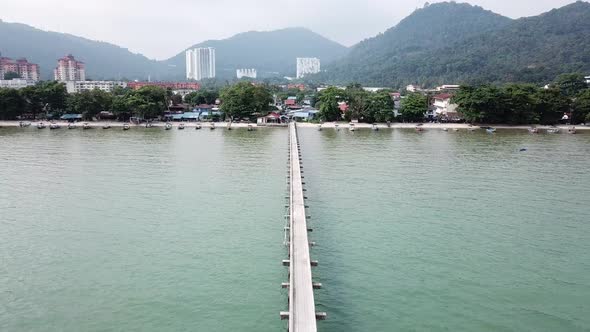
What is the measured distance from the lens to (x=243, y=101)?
4372 centimetres

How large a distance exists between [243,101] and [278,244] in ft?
109

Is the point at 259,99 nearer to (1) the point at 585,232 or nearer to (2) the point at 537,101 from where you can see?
(2) the point at 537,101

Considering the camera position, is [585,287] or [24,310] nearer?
[24,310]

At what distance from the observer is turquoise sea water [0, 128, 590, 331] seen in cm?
838

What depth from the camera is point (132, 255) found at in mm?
10867

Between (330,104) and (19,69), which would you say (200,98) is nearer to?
(330,104)

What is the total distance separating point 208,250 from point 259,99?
113 feet

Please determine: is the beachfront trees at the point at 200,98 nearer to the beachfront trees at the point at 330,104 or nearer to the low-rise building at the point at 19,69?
the beachfront trees at the point at 330,104

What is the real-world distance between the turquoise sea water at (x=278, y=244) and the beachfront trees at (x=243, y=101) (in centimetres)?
2113

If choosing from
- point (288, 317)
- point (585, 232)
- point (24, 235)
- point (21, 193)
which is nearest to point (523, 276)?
point (585, 232)

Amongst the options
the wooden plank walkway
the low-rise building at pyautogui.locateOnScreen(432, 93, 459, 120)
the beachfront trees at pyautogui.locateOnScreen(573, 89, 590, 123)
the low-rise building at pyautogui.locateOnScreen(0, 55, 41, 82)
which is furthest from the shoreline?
the low-rise building at pyautogui.locateOnScreen(0, 55, 41, 82)

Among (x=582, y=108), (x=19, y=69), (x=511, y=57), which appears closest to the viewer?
(x=582, y=108)

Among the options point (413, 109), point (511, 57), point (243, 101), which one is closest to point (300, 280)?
point (243, 101)

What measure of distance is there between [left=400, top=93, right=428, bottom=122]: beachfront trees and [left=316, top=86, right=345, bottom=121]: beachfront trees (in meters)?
5.93
